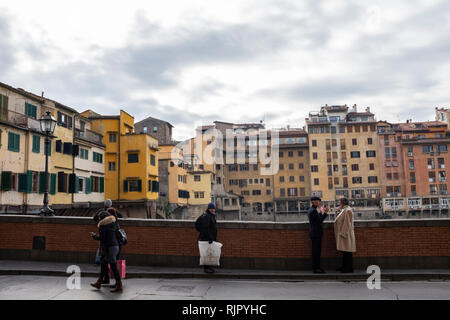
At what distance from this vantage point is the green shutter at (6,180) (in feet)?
97.4

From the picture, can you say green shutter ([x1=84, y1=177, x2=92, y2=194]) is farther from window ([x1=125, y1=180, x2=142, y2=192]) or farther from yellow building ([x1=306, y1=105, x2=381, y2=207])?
yellow building ([x1=306, y1=105, x2=381, y2=207])

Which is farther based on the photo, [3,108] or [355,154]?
[355,154]

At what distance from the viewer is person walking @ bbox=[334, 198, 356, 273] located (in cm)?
1031

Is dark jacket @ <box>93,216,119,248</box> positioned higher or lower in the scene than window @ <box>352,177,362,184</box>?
lower

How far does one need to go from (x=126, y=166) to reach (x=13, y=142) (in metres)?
17.3

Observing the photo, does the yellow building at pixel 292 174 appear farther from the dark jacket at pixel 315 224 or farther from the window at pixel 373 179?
the dark jacket at pixel 315 224

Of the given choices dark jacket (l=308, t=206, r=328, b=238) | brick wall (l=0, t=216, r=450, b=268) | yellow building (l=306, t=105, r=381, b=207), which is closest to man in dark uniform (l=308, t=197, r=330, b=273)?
dark jacket (l=308, t=206, r=328, b=238)

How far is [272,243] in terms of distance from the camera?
11.3 meters

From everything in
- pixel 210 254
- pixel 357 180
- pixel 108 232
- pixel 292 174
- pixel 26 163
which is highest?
pixel 292 174

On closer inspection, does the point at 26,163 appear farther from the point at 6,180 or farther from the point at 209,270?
the point at 209,270

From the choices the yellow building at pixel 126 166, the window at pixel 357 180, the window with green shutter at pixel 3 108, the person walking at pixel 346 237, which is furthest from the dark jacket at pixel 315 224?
the window at pixel 357 180

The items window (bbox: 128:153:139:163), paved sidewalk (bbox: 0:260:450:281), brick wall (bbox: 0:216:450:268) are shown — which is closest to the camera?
paved sidewalk (bbox: 0:260:450:281)

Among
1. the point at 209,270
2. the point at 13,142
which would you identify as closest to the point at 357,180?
the point at 13,142

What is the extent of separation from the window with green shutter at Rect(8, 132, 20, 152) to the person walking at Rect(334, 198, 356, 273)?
28.9 m
